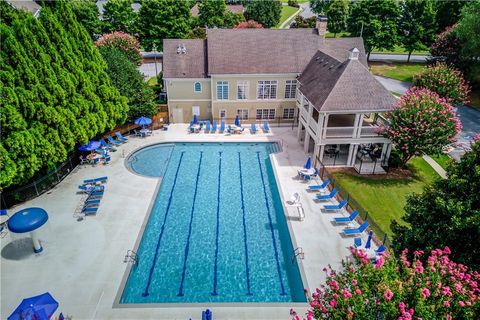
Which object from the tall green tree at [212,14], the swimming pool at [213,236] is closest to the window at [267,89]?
the swimming pool at [213,236]

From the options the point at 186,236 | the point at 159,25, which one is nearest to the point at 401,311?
the point at 186,236

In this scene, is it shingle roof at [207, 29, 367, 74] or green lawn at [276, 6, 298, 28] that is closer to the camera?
shingle roof at [207, 29, 367, 74]

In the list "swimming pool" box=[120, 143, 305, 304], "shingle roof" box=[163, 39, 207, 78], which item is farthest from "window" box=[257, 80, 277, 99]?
"swimming pool" box=[120, 143, 305, 304]

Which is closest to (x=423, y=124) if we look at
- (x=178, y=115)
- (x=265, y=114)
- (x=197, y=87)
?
(x=265, y=114)

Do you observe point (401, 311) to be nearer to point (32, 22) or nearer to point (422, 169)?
point (422, 169)

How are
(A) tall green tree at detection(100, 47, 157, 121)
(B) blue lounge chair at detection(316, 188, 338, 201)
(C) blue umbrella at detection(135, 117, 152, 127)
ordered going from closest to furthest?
(B) blue lounge chair at detection(316, 188, 338, 201), (A) tall green tree at detection(100, 47, 157, 121), (C) blue umbrella at detection(135, 117, 152, 127)

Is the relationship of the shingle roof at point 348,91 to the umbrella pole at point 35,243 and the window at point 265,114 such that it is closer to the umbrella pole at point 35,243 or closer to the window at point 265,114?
the window at point 265,114

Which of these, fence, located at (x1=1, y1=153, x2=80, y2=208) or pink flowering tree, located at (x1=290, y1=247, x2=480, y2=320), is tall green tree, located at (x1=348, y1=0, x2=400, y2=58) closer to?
fence, located at (x1=1, y1=153, x2=80, y2=208)
